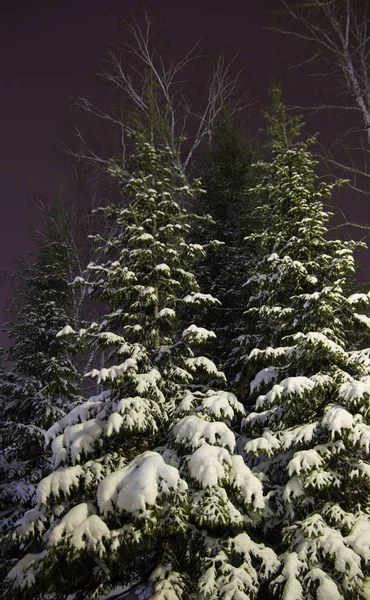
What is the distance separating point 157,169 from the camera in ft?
28.3

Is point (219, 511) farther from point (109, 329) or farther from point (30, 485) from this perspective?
point (30, 485)

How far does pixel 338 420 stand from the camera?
532 centimetres

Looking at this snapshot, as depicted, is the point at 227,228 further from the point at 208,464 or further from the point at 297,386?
the point at 208,464

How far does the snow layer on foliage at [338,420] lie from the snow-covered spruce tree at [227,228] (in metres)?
4.81

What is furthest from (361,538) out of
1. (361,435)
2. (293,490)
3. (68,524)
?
(68,524)

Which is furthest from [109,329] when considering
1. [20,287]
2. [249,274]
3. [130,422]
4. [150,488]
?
[20,287]

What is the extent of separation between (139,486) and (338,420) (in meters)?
2.89

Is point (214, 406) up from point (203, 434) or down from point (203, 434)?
up

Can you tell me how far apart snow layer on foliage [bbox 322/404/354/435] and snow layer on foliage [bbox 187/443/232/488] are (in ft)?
5.16

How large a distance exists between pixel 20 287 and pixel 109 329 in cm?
921

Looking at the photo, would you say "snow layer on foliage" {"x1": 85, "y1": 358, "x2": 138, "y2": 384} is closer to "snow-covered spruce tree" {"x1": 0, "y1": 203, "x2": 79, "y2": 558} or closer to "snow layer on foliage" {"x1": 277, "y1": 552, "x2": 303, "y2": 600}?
"snow layer on foliage" {"x1": 277, "y1": 552, "x2": 303, "y2": 600}

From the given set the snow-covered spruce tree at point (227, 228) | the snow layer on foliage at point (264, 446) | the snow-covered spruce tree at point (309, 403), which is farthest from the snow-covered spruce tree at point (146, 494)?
the snow-covered spruce tree at point (227, 228)

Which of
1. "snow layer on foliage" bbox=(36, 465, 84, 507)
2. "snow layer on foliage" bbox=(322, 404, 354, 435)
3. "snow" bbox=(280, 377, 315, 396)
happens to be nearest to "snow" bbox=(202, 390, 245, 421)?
"snow" bbox=(280, 377, 315, 396)

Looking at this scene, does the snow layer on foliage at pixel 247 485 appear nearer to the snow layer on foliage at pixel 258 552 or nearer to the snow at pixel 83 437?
the snow layer on foliage at pixel 258 552
